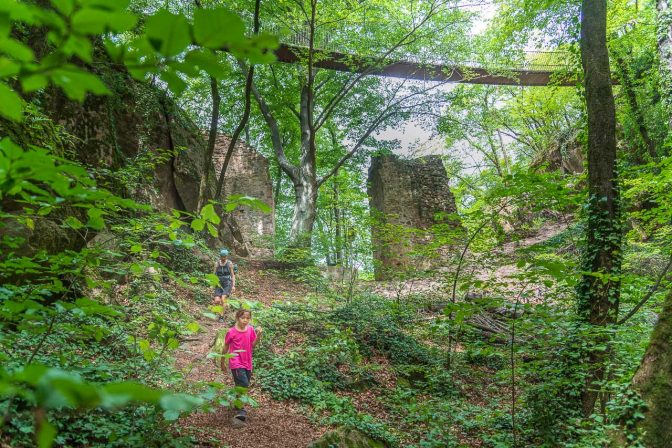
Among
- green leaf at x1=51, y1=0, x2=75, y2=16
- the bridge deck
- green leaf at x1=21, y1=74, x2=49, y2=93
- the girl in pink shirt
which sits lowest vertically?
the girl in pink shirt

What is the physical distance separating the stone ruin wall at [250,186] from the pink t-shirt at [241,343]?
9379 millimetres

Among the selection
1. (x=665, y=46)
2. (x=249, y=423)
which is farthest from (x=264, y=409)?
(x=665, y=46)

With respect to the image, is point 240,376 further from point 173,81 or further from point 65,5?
point 65,5

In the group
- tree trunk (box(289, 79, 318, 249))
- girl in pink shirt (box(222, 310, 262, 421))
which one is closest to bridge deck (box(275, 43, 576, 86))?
tree trunk (box(289, 79, 318, 249))

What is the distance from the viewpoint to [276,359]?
6.04 meters

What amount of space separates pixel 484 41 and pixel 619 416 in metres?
13.8

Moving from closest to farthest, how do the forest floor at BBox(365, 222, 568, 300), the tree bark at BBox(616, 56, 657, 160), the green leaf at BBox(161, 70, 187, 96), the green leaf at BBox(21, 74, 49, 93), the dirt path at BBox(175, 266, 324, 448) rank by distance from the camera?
the green leaf at BBox(21, 74, 49, 93), the green leaf at BBox(161, 70, 187, 96), the dirt path at BBox(175, 266, 324, 448), the forest floor at BBox(365, 222, 568, 300), the tree bark at BBox(616, 56, 657, 160)

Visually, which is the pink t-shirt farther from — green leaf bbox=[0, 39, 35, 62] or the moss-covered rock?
green leaf bbox=[0, 39, 35, 62]

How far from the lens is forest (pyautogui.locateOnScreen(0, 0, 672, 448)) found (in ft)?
3.38

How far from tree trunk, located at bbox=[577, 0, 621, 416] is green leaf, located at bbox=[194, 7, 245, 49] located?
173 inches

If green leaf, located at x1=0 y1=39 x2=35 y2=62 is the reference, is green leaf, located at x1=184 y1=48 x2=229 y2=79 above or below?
above

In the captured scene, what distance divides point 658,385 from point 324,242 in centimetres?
869

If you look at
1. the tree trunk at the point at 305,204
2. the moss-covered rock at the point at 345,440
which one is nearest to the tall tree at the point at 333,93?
the tree trunk at the point at 305,204

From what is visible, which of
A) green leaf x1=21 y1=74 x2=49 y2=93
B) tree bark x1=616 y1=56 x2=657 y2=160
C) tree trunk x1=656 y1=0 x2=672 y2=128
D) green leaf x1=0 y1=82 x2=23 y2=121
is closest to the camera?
green leaf x1=21 y1=74 x2=49 y2=93
